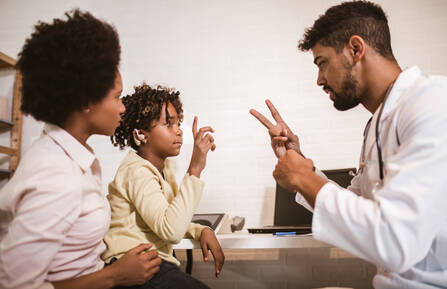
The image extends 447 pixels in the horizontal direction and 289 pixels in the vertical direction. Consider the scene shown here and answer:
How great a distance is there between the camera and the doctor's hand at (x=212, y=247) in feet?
4.34

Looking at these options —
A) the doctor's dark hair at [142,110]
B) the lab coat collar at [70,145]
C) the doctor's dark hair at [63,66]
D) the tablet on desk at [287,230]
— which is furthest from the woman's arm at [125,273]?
the tablet on desk at [287,230]

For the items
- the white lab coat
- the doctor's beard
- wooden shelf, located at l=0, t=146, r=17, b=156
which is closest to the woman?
the white lab coat

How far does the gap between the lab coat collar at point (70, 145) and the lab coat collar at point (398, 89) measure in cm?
90

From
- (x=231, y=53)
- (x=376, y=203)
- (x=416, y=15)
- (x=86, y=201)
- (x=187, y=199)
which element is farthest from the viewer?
(x=231, y=53)

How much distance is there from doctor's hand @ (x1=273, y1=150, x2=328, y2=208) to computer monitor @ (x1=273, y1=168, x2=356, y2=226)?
0.87 m

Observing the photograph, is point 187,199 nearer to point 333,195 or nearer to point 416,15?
point 333,195

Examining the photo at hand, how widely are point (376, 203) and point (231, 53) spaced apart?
69.1 inches

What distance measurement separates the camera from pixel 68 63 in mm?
872

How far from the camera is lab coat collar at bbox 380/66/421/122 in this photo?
0.98 metres

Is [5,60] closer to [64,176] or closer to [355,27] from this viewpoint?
[64,176]

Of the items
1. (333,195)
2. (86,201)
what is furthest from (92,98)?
(333,195)

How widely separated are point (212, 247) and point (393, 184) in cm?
82

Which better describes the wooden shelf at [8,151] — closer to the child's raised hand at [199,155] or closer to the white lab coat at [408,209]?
the child's raised hand at [199,155]

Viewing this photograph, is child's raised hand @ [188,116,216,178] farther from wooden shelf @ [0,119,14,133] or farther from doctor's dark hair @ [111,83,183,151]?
wooden shelf @ [0,119,14,133]
